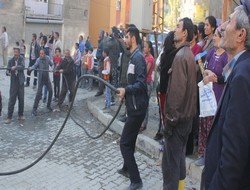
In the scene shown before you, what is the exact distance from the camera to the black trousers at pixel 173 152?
3.98 m

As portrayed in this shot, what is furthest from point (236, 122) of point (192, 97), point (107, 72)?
point (107, 72)

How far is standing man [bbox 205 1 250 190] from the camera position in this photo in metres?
1.95

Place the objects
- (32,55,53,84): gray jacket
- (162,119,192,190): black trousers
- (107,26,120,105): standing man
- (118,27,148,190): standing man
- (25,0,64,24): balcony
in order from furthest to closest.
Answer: (25,0,64,24): balcony, (107,26,120,105): standing man, (32,55,53,84): gray jacket, (118,27,148,190): standing man, (162,119,192,190): black trousers

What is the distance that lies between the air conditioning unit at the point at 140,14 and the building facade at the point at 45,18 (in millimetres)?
15505

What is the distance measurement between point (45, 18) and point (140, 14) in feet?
61.7

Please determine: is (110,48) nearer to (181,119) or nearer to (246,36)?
(181,119)

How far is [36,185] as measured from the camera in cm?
493

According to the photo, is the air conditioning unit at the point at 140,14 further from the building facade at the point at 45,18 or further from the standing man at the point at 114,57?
the building facade at the point at 45,18

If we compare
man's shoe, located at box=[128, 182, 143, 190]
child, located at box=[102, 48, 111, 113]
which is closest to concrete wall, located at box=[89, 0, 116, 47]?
child, located at box=[102, 48, 111, 113]

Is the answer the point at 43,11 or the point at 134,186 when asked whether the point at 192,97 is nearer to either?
the point at 134,186

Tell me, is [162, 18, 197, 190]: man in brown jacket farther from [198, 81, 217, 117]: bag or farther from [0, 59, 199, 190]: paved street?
[0, 59, 199, 190]: paved street

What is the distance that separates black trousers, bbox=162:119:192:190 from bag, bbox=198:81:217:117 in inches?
34.7

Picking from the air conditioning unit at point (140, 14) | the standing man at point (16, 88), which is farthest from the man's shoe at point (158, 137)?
the standing man at point (16, 88)

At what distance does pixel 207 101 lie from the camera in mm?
4855
